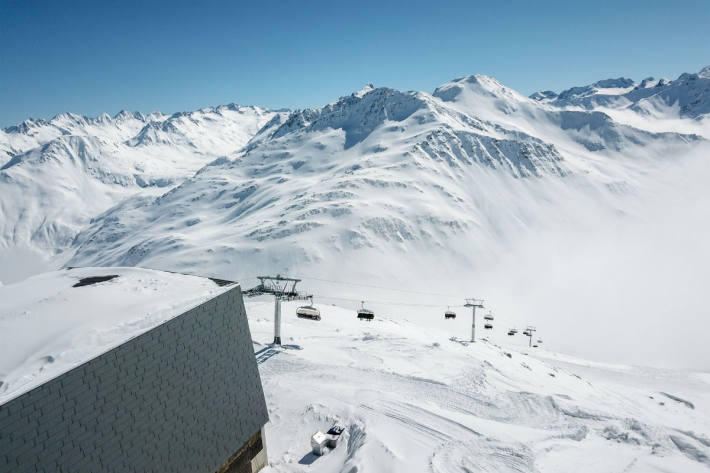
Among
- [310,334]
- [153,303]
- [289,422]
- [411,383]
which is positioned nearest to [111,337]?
[153,303]

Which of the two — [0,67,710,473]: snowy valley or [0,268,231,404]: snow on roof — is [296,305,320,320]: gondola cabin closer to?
[0,67,710,473]: snowy valley

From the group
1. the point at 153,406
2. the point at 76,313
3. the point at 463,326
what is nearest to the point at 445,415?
the point at 153,406

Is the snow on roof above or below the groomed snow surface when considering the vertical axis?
above

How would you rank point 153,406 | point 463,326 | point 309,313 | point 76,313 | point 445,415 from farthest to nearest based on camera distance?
1. point 463,326
2. point 309,313
3. point 445,415
4. point 76,313
5. point 153,406

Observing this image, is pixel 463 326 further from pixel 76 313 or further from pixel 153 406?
pixel 76 313

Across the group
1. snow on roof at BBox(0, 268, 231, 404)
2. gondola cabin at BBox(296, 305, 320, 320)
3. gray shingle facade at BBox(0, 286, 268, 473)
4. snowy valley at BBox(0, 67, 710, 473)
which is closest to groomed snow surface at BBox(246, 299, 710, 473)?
snowy valley at BBox(0, 67, 710, 473)

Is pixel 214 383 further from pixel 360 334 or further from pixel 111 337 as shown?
pixel 360 334
